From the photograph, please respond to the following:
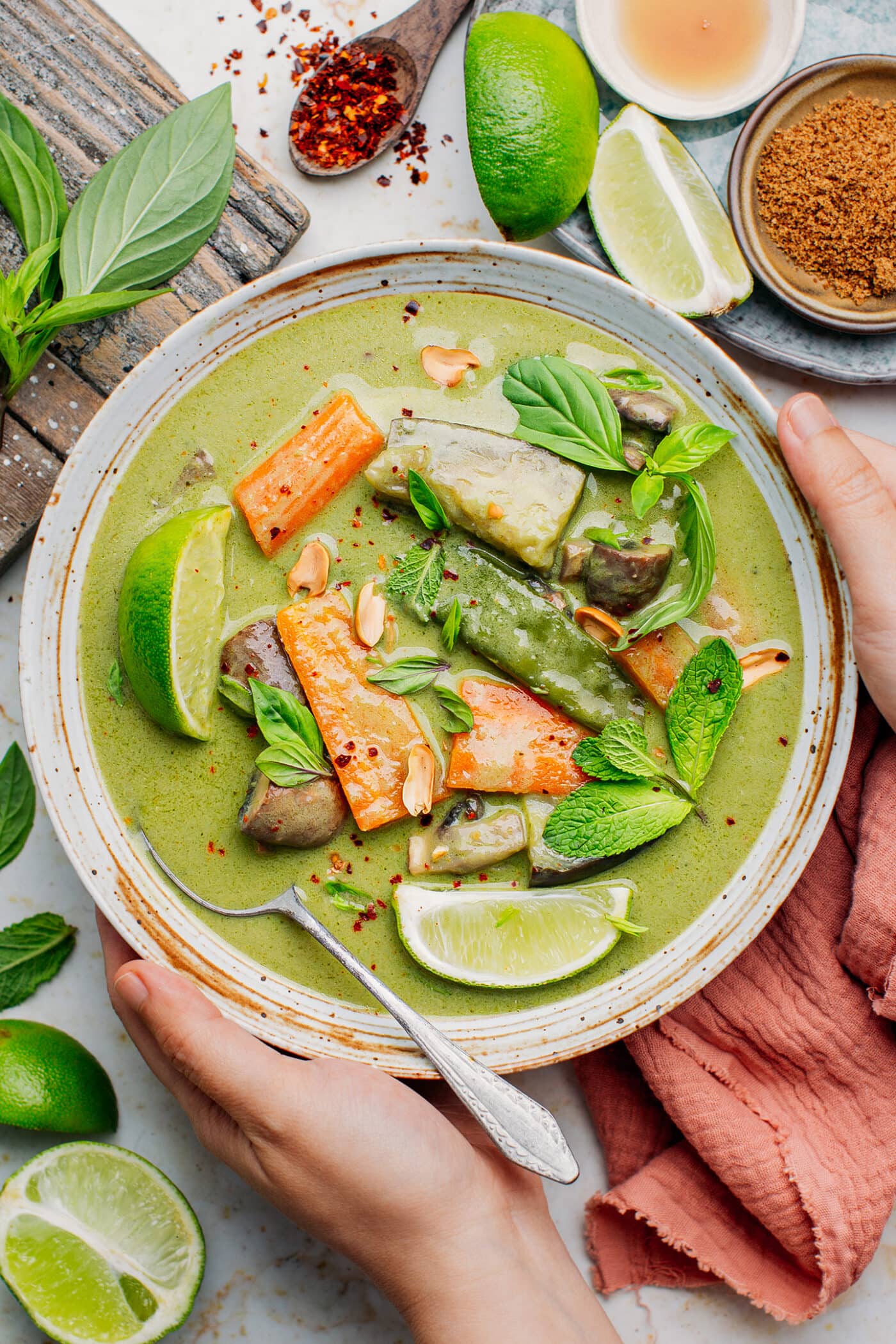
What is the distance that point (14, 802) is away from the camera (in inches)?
109

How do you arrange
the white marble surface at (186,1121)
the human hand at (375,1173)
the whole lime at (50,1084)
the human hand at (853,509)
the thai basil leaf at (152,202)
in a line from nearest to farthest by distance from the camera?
the human hand at (375,1173), the human hand at (853,509), the thai basil leaf at (152,202), the whole lime at (50,1084), the white marble surface at (186,1121)

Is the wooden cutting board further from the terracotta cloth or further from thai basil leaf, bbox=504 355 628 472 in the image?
the terracotta cloth

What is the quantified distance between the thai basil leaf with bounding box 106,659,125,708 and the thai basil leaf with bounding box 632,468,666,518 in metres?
1.35

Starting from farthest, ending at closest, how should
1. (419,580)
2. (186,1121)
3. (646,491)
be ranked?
(186,1121), (419,580), (646,491)

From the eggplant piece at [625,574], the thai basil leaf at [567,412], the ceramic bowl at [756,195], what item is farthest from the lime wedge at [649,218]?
the eggplant piece at [625,574]

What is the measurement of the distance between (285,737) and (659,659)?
3.13 ft

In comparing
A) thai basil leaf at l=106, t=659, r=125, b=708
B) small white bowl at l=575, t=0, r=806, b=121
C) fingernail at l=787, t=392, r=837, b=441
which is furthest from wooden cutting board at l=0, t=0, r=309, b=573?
fingernail at l=787, t=392, r=837, b=441

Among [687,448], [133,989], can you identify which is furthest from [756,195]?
[133,989]

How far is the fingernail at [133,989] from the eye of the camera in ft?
7.64

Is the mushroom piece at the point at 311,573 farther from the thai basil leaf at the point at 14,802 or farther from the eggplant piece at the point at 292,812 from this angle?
the thai basil leaf at the point at 14,802

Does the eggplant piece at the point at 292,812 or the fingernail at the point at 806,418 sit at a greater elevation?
the eggplant piece at the point at 292,812

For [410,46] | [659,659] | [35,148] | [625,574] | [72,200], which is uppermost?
[35,148]

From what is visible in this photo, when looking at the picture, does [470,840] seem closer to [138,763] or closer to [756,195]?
[138,763]

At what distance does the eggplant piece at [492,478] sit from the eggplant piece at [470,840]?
64 centimetres
